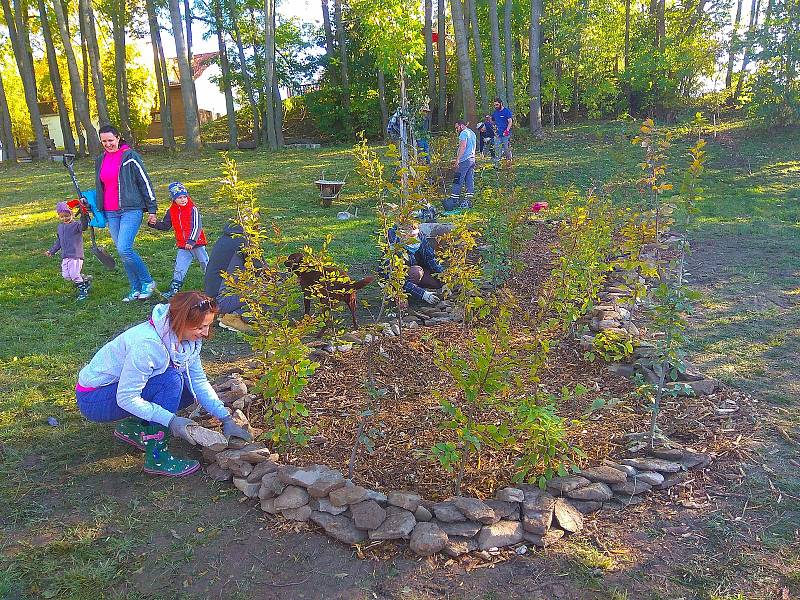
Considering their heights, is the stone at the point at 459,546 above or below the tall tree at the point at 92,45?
below

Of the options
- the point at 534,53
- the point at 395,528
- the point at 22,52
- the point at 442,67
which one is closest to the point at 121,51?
the point at 22,52

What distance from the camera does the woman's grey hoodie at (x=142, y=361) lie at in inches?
121

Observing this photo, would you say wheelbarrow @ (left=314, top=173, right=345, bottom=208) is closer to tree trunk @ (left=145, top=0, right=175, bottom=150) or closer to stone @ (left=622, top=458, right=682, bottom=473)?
stone @ (left=622, top=458, right=682, bottom=473)

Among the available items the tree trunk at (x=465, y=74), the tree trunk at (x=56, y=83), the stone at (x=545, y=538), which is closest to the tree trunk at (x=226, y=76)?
the tree trunk at (x=56, y=83)

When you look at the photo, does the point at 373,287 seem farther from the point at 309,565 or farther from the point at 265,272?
the point at 309,565

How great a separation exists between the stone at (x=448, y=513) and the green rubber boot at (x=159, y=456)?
1.41m

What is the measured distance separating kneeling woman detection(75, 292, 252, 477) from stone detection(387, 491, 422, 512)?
970 millimetres

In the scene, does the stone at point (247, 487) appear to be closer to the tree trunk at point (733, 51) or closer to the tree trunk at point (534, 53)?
the tree trunk at point (733, 51)

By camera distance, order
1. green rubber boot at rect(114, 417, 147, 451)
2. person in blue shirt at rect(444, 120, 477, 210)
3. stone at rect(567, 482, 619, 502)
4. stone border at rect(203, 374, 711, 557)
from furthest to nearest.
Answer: person in blue shirt at rect(444, 120, 477, 210) → green rubber boot at rect(114, 417, 147, 451) → stone at rect(567, 482, 619, 502) → stone border at rect(203, 374, 711, 557)

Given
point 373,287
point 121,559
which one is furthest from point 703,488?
point 373,287

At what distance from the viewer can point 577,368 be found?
4.34m

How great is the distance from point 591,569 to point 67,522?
2439mm

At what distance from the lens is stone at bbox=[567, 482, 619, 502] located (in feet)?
9.61

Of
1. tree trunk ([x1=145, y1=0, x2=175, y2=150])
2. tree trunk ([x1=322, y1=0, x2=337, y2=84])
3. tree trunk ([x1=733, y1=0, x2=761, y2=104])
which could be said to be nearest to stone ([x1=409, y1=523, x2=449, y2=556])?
tree trunk ([x1=733, y1=0, x2=761, y2=104])
